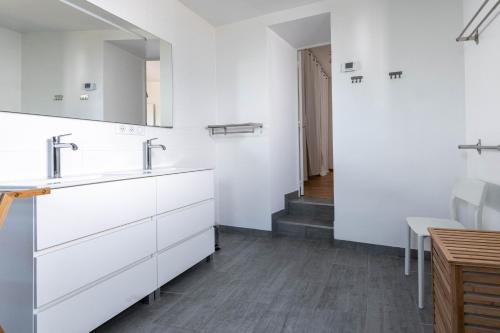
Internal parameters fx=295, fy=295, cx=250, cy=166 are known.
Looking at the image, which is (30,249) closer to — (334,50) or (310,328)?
(310,328)

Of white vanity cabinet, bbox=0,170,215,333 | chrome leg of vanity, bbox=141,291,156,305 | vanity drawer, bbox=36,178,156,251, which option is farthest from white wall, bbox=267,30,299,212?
vanity drawer, bbox=36,178,156,251

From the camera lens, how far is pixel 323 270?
2.56 m

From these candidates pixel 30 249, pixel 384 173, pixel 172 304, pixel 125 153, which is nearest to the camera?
pixel 30 249

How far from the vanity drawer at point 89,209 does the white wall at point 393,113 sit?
2060 mm

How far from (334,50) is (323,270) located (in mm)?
2199

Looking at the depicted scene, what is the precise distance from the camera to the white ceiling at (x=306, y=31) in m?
3.38

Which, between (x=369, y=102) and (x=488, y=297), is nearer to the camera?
(x=488, y=297)

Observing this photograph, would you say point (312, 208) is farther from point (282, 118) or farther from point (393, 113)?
point (393, 113)

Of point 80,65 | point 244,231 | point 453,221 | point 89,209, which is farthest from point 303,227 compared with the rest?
point 80,65

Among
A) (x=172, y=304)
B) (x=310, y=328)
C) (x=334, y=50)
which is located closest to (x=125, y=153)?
(x=172, y=304)

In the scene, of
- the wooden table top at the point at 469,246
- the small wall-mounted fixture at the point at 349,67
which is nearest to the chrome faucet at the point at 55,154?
the wooden table top at the point at 469,246

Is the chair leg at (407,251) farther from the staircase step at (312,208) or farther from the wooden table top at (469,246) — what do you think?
the staircase step at (312,208)

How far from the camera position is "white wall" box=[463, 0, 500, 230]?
1919 mm

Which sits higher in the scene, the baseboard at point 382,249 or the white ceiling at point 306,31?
the white ceiling at point 306,31
